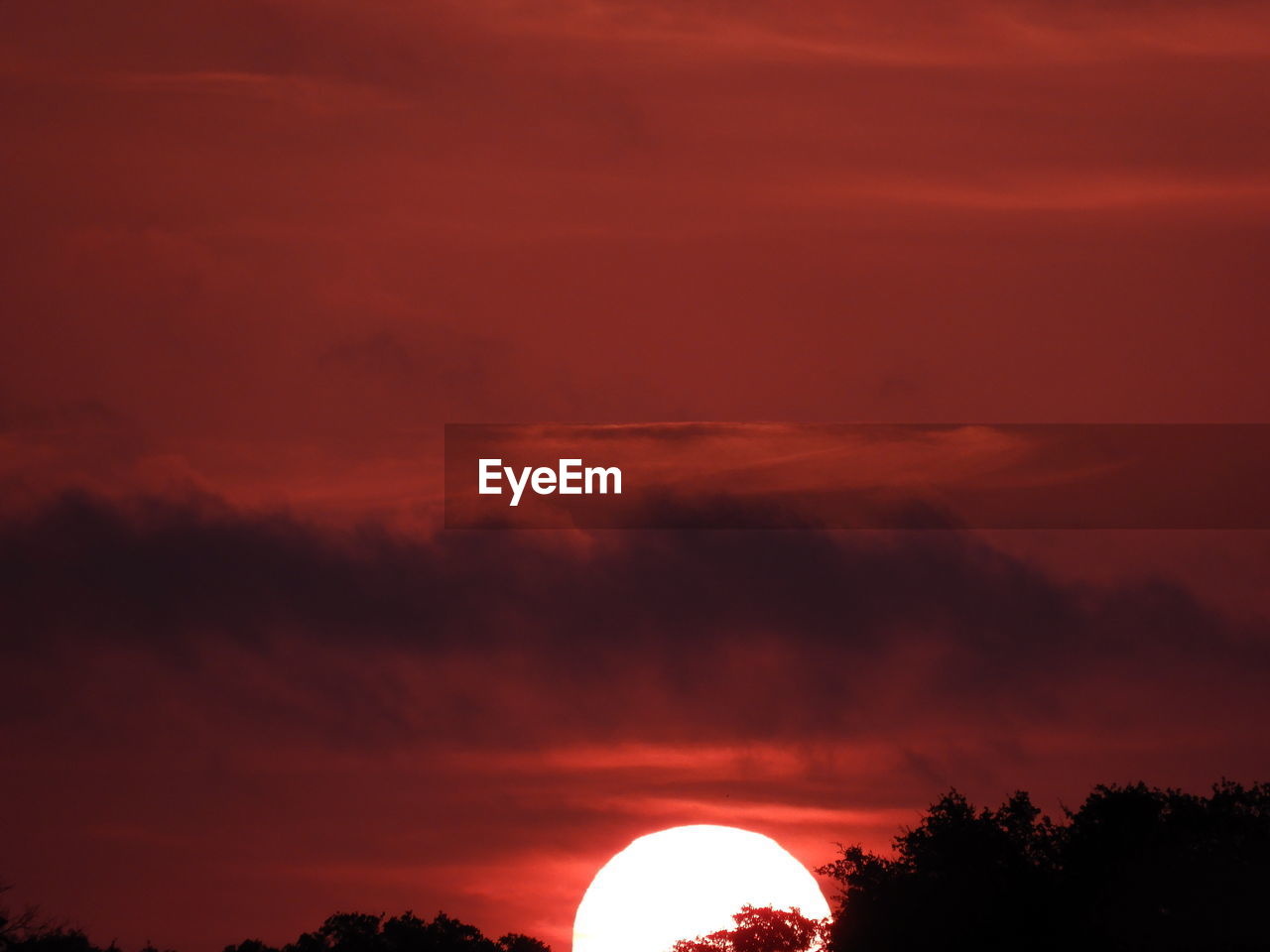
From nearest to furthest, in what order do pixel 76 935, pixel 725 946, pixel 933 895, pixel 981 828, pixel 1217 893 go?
1. pixel 1217 893
2. pixel 933 895
3. pixel 981 828
4. pixel 725 946
5. pixel 76 935

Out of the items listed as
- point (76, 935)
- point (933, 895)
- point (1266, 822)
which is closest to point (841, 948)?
point (933, 895)

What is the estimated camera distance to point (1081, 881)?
2505 inches

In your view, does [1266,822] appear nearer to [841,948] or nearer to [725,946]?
[841,948]

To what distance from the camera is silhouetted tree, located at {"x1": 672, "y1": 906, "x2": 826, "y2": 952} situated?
8744 centimetres

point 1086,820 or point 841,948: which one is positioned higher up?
point 1086,820

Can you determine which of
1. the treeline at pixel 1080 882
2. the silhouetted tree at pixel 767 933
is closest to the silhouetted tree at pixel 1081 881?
the treeline at pixel 1080 882

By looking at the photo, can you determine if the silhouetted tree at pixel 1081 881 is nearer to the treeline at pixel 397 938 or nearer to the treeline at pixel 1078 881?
the treeline at pixel 1078 881

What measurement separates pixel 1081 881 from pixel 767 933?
27.8 m

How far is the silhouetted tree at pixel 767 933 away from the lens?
3442 inches

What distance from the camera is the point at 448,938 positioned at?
161500 mm

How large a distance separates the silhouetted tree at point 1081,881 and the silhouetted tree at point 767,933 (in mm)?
17886

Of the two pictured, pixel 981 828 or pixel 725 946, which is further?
pixel 725 946

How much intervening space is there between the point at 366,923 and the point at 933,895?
361 ft

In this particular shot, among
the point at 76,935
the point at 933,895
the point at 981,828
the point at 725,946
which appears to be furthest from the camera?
the point at 76,935
